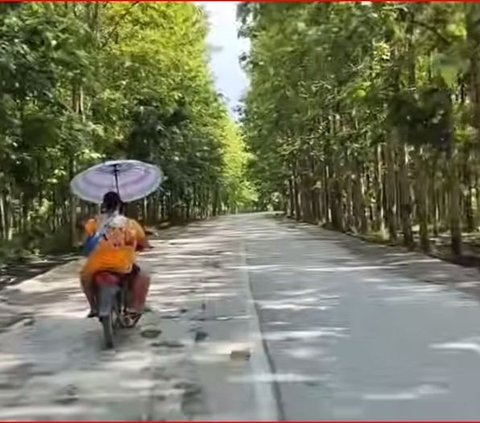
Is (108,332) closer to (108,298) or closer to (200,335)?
(108,298)

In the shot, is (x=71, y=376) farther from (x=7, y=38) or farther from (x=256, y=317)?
(x=7, y=38)

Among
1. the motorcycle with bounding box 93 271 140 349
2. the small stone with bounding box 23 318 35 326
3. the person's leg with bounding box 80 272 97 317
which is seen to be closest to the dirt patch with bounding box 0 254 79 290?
the small stone with bounding box 23 318 35 326

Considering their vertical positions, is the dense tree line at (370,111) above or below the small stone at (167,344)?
above

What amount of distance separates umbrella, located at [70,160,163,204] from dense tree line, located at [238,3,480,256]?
2.46m

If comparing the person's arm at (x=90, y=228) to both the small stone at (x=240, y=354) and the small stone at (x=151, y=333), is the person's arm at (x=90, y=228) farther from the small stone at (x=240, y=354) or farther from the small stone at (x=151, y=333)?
the small stone at (x=240, y=354)

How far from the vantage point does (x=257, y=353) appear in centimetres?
1038

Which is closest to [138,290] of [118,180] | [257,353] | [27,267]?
[118,180]

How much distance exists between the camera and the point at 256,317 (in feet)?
44.4

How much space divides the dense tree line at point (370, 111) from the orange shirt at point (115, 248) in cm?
271

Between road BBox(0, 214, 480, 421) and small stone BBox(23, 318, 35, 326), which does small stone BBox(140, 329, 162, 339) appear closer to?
road BBox(0, 214, 480, 421)

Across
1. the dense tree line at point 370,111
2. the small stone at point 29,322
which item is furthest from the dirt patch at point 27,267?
the dense tree line at point 370,111

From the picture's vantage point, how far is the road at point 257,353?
25.6 ft

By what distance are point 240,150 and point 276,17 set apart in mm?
84929

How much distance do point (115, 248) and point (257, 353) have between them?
2.22 m
